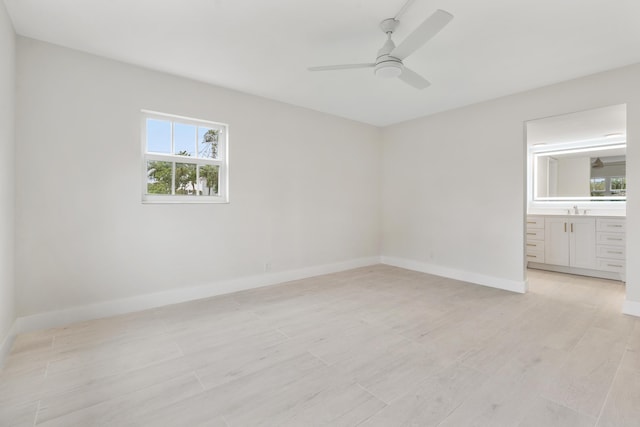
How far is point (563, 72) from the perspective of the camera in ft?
10.5

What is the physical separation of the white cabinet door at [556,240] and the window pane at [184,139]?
585 cm

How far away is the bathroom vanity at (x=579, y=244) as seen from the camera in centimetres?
433

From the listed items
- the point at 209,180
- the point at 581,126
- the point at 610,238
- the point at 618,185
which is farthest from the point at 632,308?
the point at 209,180

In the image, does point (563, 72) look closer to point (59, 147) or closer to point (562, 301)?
point (562, 301)

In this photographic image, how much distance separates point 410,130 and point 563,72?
2230 millimetres

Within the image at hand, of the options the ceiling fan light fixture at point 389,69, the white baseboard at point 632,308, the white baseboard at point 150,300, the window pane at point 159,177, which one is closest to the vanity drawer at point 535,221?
the white baseboard at point 632,308

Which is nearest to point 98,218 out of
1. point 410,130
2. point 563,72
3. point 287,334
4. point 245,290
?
point 245,290

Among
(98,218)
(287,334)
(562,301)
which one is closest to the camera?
(287,334)

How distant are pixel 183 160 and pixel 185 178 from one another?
0.72ft

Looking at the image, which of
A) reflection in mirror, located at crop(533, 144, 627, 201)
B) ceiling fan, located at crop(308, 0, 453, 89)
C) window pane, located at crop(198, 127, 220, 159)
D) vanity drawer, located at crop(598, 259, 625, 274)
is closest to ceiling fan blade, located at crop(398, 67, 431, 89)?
ceiling fan, located at crop(308, 0, 453, 89)

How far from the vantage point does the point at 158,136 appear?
3.32 meters

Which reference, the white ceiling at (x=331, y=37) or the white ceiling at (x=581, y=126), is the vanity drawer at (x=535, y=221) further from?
the white ceiling at (x=331, y=37)

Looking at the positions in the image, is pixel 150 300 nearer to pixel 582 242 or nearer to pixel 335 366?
pixel 335 366

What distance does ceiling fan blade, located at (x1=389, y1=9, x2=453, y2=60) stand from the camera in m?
1.81
